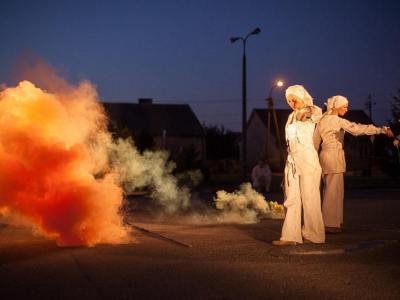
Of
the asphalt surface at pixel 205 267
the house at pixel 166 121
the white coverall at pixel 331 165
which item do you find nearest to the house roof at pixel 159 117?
the house at pixel 166 121

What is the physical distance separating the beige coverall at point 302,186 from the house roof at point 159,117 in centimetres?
5928

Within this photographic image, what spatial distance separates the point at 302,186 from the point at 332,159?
2161 millimetres

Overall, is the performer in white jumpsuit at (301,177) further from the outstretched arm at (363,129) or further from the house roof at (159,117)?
the house roof at (159,117)

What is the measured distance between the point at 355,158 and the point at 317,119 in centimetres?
6556

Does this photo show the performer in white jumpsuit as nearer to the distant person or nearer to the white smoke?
the white smoke

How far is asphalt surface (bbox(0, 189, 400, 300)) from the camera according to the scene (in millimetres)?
7078

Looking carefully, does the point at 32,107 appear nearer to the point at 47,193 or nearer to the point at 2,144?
the point at 2,144

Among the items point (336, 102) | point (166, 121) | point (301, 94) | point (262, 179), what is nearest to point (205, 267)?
point (301, 94)

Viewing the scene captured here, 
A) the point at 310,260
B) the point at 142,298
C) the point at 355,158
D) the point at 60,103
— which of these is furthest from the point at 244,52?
the point at 355,158

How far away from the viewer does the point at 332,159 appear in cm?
1232

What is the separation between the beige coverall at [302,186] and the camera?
10.4 m

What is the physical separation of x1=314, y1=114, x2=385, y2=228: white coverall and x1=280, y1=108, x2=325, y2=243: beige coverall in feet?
5.75

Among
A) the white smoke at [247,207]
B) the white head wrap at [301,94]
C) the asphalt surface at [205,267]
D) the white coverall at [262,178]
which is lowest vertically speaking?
the asphalt surface at [205,267]

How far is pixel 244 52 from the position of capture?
3484 centimetres
